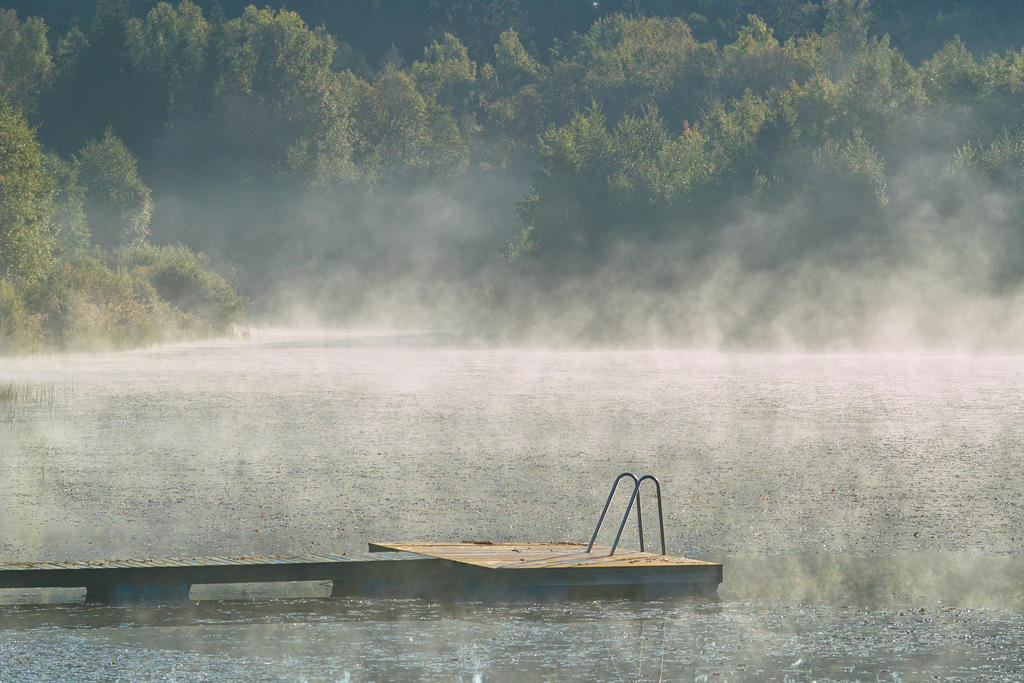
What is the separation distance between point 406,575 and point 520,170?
350 ft

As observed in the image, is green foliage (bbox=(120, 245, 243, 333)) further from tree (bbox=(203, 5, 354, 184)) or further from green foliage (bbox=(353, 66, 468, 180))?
green foliage (bbox=(353, 66, 468, 180))

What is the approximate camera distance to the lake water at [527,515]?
→ 1138cm

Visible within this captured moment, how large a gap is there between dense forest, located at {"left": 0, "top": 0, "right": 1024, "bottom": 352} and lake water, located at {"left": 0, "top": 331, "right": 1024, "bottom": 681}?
29.6 metres

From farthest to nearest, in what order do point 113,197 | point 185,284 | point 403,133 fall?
Result: 1. point 403,133
2. point 113,197
3. point 185,284

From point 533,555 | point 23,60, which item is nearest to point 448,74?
point 23,60

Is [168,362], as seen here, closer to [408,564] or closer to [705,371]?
[705,371]

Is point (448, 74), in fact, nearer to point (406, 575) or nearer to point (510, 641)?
point (406, 575)

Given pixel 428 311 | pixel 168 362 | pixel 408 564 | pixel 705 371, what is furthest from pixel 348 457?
pixel 428 311

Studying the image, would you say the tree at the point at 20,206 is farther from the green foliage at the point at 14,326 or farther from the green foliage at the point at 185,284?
the green foliage at the point at 185,284

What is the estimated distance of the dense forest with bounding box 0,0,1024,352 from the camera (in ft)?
244

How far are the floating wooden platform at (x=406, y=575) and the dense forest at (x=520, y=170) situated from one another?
44.8 meters

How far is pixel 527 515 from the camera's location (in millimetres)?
18172

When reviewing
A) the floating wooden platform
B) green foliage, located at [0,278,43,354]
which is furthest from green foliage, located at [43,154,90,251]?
the floating wooden platform

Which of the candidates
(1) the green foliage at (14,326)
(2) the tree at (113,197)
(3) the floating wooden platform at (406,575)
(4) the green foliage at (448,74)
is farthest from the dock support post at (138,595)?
(4) the green foliage at (448,74)
